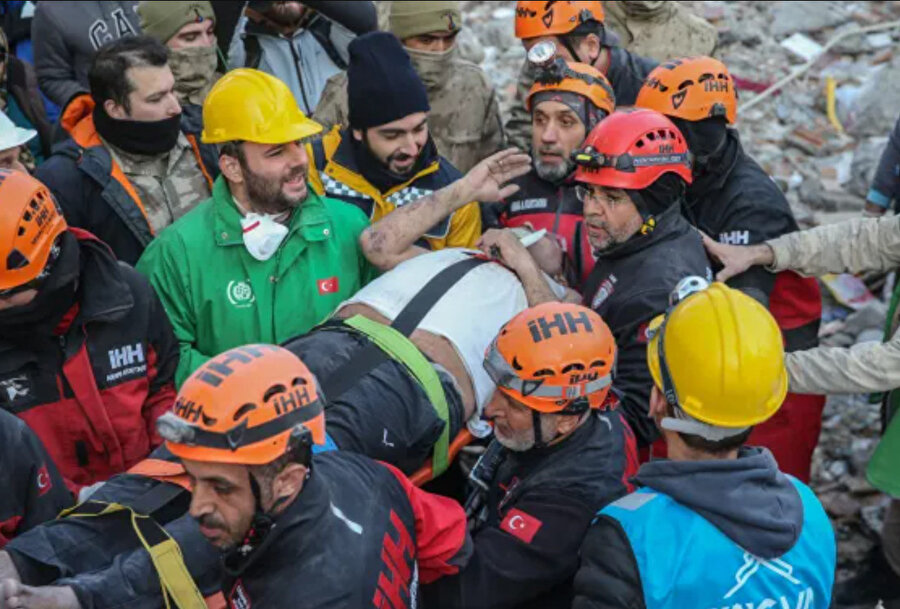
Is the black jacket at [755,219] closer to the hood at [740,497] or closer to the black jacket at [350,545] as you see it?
the hood at [740,497]

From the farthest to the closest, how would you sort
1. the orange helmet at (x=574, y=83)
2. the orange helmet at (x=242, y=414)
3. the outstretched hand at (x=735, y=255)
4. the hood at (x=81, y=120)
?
the orange helmet at (x=574, y=83) < the hood at (x=81, y=120) < the outstretched hand at (x=735, y=255) < the orange helmet at (x=242, y=414)

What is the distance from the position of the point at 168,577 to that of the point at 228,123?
222 centimetres

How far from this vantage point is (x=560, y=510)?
3682 millimetres

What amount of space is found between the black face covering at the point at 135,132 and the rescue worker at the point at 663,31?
11.6ft

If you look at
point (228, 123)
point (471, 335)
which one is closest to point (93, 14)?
point (228, 123)

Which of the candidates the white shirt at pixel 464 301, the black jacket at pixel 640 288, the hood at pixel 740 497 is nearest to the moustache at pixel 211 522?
the hood at pixel 740 497

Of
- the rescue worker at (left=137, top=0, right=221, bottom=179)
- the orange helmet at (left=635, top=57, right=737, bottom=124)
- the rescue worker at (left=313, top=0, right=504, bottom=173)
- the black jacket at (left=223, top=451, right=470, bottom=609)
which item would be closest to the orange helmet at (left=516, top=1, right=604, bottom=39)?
the rescue worker at (left=313, top=0, right=504, bottom=173)

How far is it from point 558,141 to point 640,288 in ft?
4.19

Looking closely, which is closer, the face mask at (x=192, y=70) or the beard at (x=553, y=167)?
the beard at (x=553, y=167)

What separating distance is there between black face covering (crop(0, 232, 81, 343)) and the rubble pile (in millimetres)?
4374

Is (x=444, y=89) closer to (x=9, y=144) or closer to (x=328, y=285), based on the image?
(x=328, y=285)

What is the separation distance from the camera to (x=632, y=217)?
4707 mm

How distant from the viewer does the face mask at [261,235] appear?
462 centimetres

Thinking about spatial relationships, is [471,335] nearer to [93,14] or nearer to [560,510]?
[560,510]
